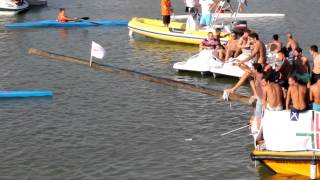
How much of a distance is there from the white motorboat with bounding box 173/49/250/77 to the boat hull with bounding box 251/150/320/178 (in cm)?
915

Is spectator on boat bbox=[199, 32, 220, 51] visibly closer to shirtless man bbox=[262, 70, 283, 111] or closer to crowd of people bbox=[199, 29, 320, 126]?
crowd of people bbox=[199, 29, 320, 126]

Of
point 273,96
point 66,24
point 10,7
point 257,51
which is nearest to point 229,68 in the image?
point 257,51

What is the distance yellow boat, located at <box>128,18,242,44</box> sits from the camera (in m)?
30.0

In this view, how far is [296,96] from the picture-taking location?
14.0m

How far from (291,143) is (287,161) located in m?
0.42

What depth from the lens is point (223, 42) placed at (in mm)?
28031

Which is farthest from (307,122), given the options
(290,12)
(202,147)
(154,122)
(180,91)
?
(290,12)

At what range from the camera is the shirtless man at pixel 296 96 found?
14.0 m

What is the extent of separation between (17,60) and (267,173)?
1612 centimetres

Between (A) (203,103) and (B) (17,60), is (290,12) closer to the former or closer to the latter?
(B) (17,60)

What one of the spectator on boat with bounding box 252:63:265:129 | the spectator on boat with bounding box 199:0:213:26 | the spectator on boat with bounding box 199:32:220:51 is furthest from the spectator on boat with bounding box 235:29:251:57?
the spectator on boat with bounding box 252:63:265:129

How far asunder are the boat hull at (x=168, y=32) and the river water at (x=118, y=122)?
1.17ft

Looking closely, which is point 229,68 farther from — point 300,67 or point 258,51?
point 300,67

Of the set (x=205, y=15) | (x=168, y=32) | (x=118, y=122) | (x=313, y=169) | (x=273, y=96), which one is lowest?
Answer: (x=118, y=122)
